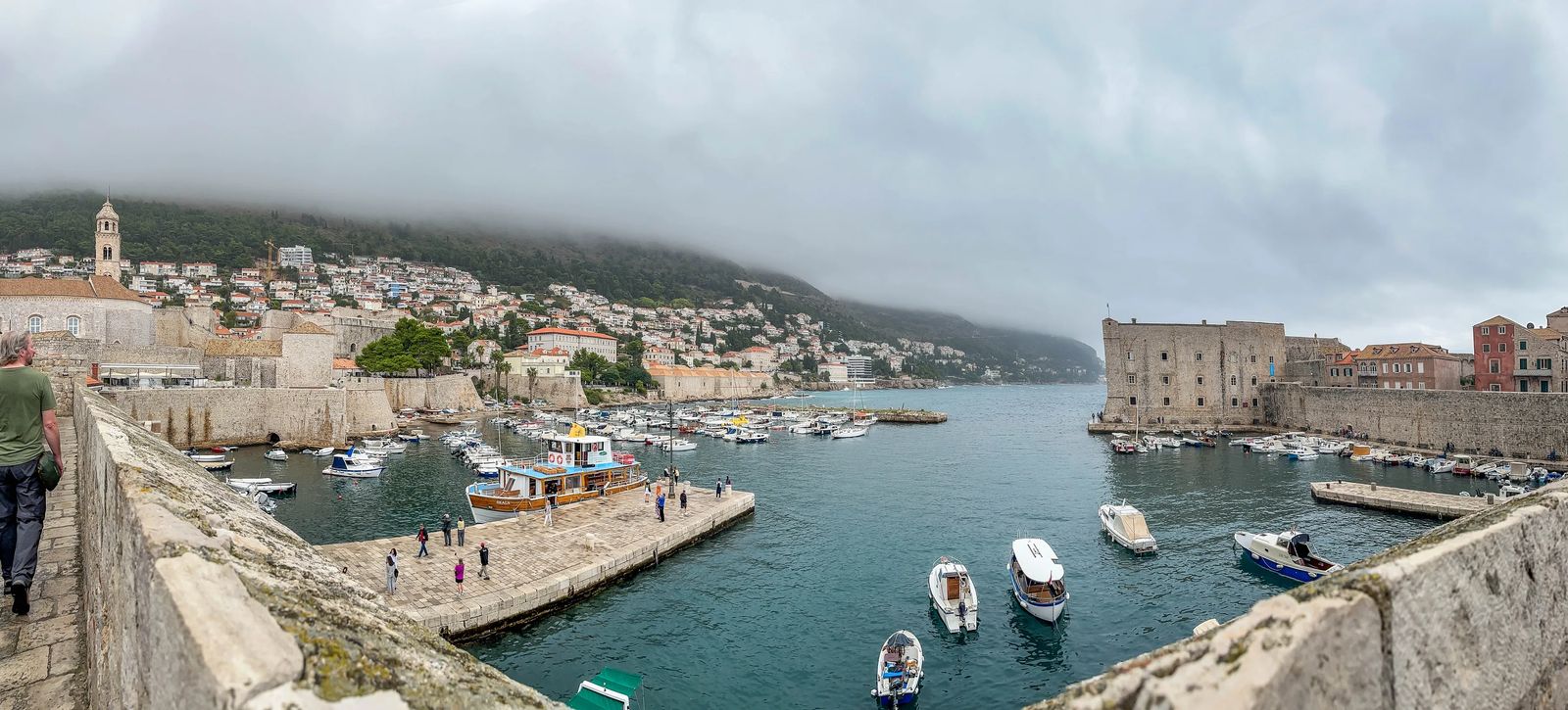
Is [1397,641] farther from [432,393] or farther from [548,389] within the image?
[548,389]

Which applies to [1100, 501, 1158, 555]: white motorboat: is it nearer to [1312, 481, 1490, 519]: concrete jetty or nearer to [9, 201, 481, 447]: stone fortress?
[1312, 481, 1490, 519]: concrete jetty

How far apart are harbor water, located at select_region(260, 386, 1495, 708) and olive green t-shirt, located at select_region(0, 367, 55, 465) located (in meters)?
8.68

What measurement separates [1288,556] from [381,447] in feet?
125

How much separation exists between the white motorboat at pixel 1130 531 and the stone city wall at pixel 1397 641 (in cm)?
1900

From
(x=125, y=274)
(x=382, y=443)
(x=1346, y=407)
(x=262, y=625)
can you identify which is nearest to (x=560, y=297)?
(x=125, y=274)

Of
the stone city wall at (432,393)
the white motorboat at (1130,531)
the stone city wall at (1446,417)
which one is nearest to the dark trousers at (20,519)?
the white motorboat at (1130,531)

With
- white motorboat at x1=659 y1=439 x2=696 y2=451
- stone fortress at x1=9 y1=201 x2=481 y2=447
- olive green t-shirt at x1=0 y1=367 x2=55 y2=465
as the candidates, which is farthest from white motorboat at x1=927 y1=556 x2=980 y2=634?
stone fortress at x1=9 y1=201 x2=481 y2=447

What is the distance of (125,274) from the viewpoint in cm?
9462

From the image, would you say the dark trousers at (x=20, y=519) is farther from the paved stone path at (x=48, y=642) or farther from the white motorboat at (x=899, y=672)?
the white motorboat at (x=899, y=672)

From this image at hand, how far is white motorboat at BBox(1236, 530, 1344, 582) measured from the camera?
16.2 meters

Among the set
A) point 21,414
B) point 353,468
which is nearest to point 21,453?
point 21,414

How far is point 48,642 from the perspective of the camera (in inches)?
130

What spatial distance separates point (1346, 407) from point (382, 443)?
57.1 meters

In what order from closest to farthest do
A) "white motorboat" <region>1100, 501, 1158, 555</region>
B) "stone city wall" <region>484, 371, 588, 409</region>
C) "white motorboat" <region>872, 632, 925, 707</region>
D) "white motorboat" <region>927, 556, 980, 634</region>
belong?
1. "white motorboat" <region>872, 632, 925, 707</region>
2. "white motorboat" <region>927, 556, 980, 634</region>
3. "white motorboat" <region>1100, 501, 1158, 555</region>
4. "stone city wall" <region>484, 371, 588, 409</region>
